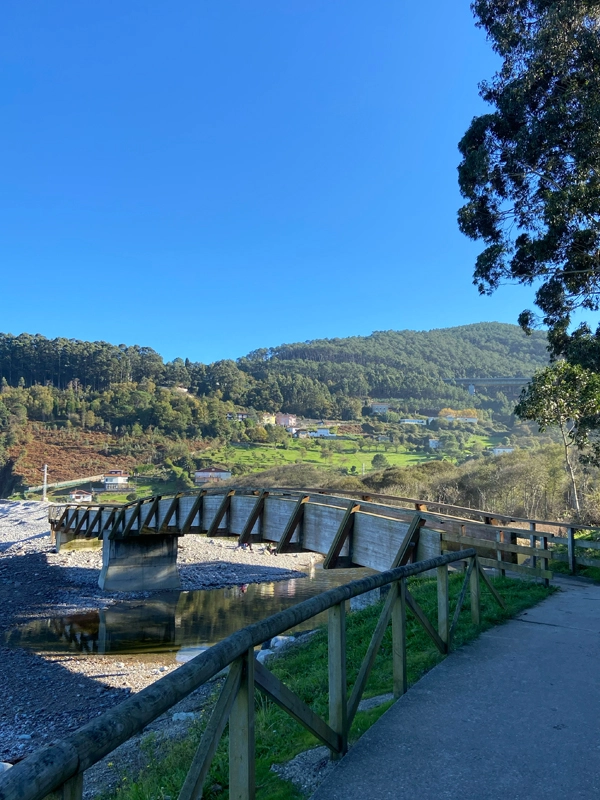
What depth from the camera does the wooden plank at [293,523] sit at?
1104cm

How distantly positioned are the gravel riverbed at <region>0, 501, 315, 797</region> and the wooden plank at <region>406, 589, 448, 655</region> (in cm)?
411

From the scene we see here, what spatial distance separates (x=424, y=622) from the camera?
4758mm

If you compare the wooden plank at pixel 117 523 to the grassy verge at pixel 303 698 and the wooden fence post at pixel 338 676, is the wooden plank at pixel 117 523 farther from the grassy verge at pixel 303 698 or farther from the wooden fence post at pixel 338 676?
the wooden fence post at pixel 338 676

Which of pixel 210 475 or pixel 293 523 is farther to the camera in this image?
pixel 210 475

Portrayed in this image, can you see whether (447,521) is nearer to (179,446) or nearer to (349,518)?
(349,518)

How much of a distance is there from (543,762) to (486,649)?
93.4 inches

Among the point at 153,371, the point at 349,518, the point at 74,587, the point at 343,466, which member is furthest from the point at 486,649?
the point at 153,371

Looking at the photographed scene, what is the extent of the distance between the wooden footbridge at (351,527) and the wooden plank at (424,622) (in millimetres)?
1932

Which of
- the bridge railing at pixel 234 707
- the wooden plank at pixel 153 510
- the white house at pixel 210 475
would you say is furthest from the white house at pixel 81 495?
the bridge railing at pixel 234 707

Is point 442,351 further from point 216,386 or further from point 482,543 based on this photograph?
point 482,543

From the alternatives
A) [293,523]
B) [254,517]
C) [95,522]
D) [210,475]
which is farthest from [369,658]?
[210,475]

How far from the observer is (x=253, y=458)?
316ft

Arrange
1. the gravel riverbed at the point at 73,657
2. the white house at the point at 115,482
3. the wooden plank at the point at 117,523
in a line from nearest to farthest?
the gravel riverbed at the point at 73,657 → the wooden plank at the point at 117,523 → the white house at the point at 115,482

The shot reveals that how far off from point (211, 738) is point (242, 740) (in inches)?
12.5
